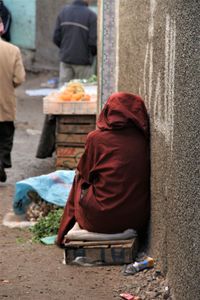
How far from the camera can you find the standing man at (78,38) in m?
15.1

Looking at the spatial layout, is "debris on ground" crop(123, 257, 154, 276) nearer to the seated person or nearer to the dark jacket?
the seated person

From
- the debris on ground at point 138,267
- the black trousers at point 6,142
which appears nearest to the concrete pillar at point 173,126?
the debris on ground at point 138,267

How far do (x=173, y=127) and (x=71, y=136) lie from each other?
4.82 m

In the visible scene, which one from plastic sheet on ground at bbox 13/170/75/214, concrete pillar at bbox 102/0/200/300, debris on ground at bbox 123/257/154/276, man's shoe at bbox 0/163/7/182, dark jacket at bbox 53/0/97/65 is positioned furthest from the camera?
dark jacket at bbox 53/0/97/65

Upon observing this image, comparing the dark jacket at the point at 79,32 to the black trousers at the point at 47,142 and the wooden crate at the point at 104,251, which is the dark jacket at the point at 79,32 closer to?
the black trousers at the point at 47,142

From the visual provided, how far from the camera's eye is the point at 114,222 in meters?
6.82

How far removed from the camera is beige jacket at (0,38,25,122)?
10430 millimetres

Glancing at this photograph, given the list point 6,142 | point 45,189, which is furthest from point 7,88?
point 45,189

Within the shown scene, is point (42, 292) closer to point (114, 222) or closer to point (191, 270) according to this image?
point (114, 222)

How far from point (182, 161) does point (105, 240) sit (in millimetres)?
1614

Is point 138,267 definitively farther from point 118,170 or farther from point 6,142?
point 6,142

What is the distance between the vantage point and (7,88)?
1059 cm

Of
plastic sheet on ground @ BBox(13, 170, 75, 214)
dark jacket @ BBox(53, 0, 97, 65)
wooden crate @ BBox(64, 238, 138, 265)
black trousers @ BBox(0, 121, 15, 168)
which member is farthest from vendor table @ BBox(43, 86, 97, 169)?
dark jacket @ BBox(53, 0, 97, 65)

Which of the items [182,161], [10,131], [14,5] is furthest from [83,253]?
[14,5]
